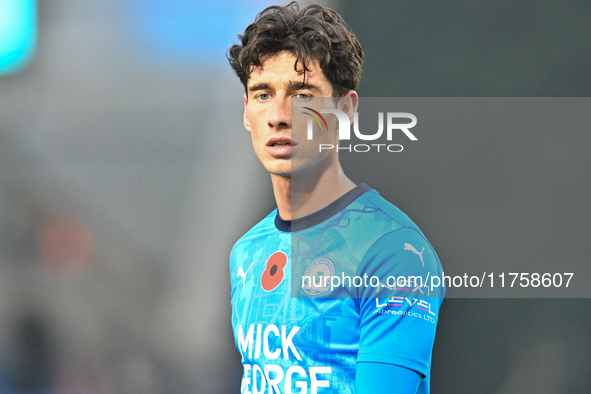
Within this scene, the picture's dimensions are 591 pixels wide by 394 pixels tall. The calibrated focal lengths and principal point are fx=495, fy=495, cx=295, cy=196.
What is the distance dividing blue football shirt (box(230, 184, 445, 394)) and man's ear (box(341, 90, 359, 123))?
29 centimetres

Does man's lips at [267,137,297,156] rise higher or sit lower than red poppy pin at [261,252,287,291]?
higher

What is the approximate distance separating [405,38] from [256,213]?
1.02 metres

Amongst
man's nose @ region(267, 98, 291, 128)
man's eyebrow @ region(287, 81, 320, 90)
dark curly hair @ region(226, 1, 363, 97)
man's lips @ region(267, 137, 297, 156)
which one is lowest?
man's lips @ region(267, 137, 297, 156)

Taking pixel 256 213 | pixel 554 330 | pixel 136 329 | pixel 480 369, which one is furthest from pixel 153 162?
pixel 554 330

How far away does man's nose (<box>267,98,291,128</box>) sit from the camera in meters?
1.60

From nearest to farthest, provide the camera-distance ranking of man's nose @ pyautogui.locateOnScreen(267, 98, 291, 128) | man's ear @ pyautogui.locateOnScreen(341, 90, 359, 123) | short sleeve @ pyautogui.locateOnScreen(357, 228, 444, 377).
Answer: short sleeve @ pyautogui.locateOnScreen(357, 228, 444, 377), man's nose @ pyautogui.locateOnScreen(267, 98, 291, 128), man's ear @ pyautogui.locateOnScreen(341, 90, 359, 123)

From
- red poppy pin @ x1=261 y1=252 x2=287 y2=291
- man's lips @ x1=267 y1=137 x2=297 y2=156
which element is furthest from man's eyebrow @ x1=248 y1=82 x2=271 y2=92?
red poppy pin @ x1=261 y1=252 x2=287 y2=291

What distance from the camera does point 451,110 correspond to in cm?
196

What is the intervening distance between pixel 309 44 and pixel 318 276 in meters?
0.76

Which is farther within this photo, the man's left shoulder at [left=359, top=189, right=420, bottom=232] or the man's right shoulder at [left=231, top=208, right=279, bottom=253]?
the man's right shoulder at [left=231, top=208, right=279, bottom=253]

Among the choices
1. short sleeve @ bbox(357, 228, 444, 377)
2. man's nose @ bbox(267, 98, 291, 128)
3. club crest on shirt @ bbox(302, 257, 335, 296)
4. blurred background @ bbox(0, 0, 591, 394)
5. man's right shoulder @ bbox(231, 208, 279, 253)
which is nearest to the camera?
short sleeve @ bbox(357, 228, 444, 377)

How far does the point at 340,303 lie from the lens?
4.64 feet

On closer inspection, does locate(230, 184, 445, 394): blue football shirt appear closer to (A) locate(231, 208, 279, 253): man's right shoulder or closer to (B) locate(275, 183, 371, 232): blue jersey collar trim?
(B) locate(275, 183, 371, 232): blue jersey collar trim

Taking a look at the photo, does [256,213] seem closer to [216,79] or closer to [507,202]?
[216,79]
